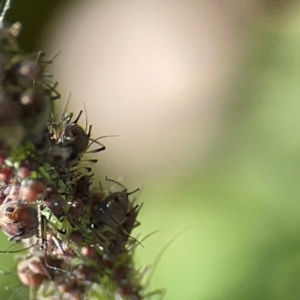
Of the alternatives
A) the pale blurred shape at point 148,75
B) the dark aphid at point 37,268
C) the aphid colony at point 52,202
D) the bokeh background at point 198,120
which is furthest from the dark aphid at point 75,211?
the pale blurred shape at point 148,75

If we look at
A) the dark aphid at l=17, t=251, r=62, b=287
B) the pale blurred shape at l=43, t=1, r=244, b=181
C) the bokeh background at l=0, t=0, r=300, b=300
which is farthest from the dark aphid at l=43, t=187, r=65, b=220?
the pale blurred shape at l=43, t=1, r=244, b=181

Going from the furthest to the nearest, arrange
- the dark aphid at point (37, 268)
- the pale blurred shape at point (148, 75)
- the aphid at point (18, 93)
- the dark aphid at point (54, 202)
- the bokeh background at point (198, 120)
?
the pale blurred shape at point (148, 75) < the bokeh background at point (198, 120) < the dark aphid at point (37, 268) < the dark aphid at point (54, 202) < the aphid at point (18, 93)

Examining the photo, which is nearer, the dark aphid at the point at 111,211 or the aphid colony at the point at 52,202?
the aphid colony at the point at 52,202

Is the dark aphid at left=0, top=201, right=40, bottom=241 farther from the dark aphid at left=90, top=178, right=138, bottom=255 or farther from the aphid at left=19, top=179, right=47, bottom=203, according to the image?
the dark aphid at left=90, top=178, right=138, bottom=255

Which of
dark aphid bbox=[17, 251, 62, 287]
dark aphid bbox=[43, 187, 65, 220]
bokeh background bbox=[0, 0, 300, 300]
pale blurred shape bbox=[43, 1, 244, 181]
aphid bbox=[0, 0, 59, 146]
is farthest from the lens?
pale blurred shape bbox=[43, 1, 244, 181]

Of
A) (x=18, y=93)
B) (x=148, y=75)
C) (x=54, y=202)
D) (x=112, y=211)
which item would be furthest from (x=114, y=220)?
(x=148, y=75)

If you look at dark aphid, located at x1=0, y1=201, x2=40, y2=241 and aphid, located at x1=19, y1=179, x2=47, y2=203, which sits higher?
aphid, located at x1=19, y1=179, x2=47, y2=203

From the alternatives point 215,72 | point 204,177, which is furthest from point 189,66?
point 204,177

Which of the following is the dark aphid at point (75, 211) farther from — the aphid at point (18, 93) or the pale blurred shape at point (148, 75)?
the pale blurred shape at point (148, 75)

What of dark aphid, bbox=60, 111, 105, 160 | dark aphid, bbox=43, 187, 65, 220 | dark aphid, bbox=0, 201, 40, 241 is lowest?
dark aphid, bbox=0, 201, 40, 241

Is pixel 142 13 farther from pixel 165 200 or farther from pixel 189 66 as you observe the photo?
pixel 165 200
